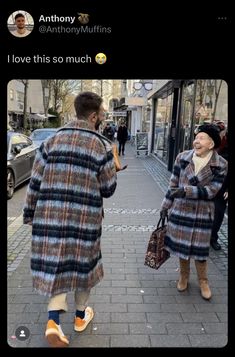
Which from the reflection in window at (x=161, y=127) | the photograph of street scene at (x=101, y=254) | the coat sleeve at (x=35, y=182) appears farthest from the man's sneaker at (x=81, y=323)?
the reflection in window at (x=161, y=127)

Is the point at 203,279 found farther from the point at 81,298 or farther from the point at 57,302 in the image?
the point at 57,302

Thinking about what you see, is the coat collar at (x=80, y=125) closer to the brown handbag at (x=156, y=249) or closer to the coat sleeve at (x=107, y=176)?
the coat sleeve at (x=107, y=176)

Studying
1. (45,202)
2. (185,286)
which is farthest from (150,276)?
(45,202)

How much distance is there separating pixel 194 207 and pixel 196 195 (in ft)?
0.48

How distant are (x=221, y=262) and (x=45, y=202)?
2.62 meters

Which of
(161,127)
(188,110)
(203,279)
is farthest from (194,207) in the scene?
(161,127)

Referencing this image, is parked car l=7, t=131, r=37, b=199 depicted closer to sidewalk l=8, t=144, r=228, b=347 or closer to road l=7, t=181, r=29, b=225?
road l=7, t=181, r=29, b=225

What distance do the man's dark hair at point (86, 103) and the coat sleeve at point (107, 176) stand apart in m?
0.32

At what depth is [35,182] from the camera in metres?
2.38

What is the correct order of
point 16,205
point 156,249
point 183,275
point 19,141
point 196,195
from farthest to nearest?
point 19,141 → point 16,205 → point 183,275 → point 156,249 → point 196,195
